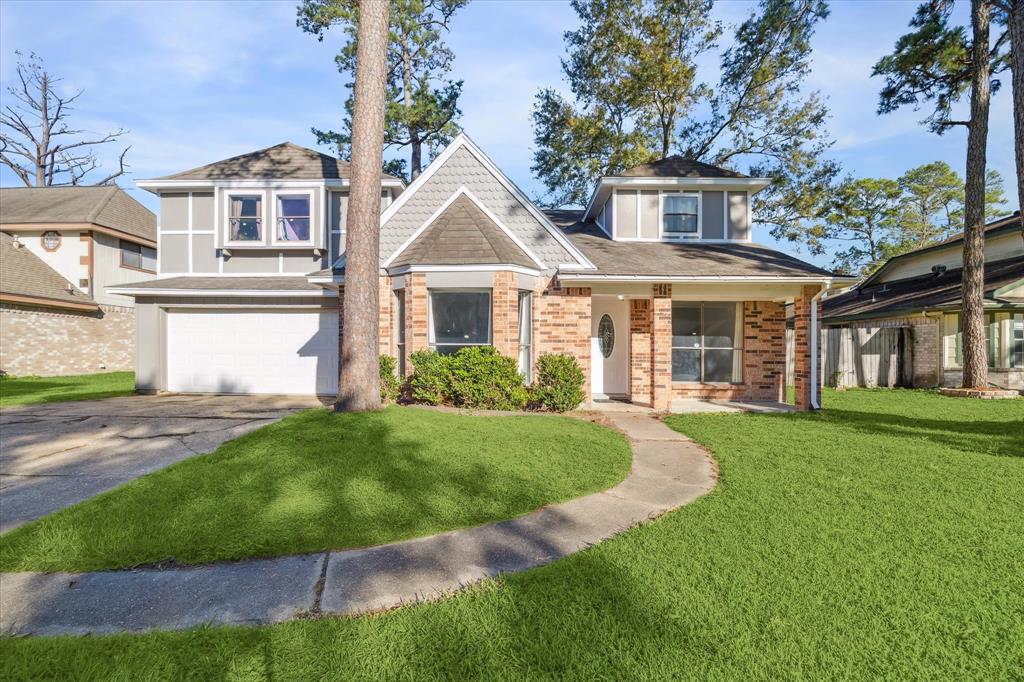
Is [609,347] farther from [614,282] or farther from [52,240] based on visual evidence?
[52,240]

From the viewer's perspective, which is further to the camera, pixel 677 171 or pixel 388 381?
pixel 677 171

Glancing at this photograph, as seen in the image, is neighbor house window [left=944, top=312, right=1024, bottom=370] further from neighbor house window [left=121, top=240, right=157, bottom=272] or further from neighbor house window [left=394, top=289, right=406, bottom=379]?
neighbor house window [left=121, top=240, right=157, bottom=272]

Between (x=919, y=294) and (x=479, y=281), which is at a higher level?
(x=919, y=294)

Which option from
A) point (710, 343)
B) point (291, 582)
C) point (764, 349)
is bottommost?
point (291, 582)

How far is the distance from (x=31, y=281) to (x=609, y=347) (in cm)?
1977

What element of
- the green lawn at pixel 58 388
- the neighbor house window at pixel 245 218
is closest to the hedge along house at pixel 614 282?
the neighbor house window at pixel 245 218

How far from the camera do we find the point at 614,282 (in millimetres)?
9781

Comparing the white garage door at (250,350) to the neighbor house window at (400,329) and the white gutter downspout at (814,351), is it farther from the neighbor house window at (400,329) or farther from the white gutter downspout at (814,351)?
the white gutter downspout at (814,351)

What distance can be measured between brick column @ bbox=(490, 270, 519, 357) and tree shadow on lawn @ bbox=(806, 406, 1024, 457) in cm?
553

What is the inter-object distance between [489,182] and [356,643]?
391 inches

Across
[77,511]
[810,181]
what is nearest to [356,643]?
[77,511]

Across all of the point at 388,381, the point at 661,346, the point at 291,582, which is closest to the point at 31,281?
the point at 388,381

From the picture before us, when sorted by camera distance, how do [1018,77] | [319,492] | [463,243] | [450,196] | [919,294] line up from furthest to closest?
[919,294]
[450,196]
[463,243]
[1018,77]
[319,492]

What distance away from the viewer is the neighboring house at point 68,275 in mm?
15797
